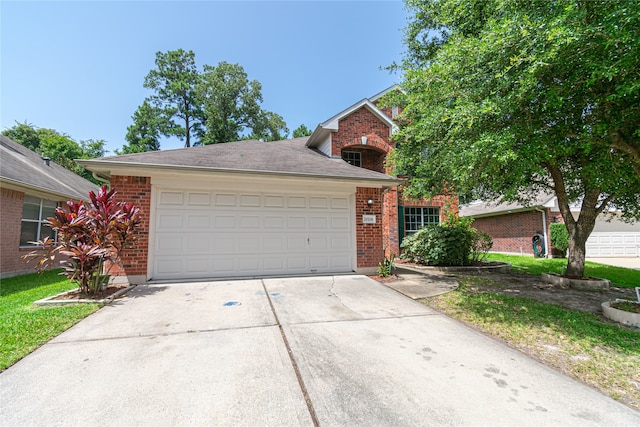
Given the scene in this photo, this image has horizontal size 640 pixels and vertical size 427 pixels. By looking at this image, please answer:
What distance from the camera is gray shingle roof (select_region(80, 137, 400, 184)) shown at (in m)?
5.98

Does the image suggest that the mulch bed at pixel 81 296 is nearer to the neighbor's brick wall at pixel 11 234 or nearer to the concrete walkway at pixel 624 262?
the neighbor's brick wall at pixel 11 234

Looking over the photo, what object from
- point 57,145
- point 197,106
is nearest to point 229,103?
point 197,106

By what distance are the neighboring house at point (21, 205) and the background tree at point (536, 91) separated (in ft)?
36.5

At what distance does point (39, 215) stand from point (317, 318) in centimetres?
1073

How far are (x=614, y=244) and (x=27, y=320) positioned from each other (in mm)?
23145

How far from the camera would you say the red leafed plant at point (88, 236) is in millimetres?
4754

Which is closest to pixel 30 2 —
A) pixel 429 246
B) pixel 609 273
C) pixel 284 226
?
pixel 284 226

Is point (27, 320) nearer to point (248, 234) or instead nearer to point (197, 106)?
point (248, 234)

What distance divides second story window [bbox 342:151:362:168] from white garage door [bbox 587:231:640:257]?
13.7 meters

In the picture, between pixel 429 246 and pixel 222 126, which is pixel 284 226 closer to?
pixel 429 246

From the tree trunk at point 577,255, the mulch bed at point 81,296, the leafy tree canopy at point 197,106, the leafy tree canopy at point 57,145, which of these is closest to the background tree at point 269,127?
the leafy tree canopy at point 197,106

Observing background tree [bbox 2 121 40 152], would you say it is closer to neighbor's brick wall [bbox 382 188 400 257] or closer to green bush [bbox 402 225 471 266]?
neighbor's brick wall [bbox 382 188 400 257]

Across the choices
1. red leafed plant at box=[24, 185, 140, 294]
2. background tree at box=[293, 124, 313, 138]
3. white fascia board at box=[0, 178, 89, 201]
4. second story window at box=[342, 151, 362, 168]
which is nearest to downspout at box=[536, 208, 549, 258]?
second story window at box=[342, 151, 362, 168]

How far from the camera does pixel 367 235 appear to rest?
7.64 m
